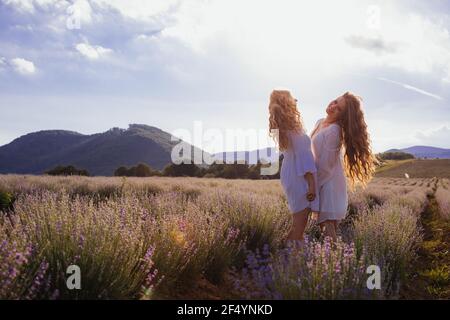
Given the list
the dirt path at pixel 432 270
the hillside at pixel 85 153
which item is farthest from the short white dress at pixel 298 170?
the hillside at pixel 85 153

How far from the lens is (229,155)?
→ 53.0m

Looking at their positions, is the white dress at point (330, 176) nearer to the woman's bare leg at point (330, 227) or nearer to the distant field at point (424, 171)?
the woman's bare leg at point (330, 227)

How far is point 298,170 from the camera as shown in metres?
4.07

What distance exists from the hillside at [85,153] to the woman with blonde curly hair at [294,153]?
101 meters

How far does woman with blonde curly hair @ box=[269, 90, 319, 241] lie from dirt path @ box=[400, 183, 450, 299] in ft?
4.79

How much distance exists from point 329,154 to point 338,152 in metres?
0.13

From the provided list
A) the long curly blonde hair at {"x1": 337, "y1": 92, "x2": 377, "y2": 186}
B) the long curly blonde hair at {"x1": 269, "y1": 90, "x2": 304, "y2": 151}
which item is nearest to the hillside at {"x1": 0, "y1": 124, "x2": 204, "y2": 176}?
the long curly blonde hair at {"x1": 337, "y1": 92, "x2": 377, "y2": 186}

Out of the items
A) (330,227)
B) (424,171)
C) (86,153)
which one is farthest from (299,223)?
(86,153)

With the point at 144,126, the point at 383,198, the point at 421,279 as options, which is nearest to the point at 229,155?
the point at 383,198

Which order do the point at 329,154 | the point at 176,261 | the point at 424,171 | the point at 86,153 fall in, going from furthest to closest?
the point at 86,153, the point at 424,171, the point at 329,154, the point at 176,261

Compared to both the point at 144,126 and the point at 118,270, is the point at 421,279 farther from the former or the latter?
the point at 144,126

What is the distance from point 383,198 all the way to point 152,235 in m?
12.0

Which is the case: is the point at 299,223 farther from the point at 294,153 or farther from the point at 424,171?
the point at 424,171

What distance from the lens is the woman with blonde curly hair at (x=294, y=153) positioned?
161 inches
